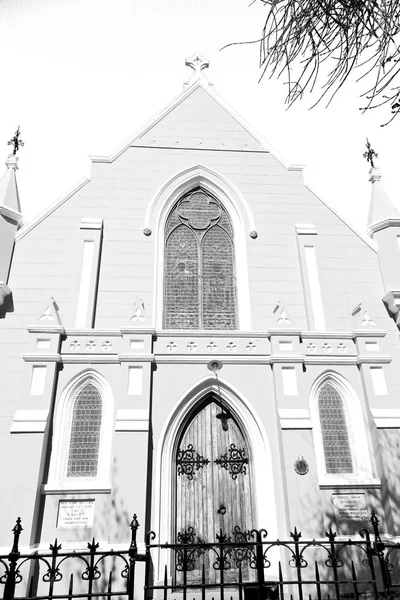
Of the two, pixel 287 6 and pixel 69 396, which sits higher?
pixel 287 6

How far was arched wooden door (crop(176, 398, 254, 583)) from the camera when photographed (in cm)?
Result: 884

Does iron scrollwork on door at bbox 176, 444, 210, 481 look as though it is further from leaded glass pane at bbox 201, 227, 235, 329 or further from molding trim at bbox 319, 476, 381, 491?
leaded glass pane at bbox 201, 227, 235, 329

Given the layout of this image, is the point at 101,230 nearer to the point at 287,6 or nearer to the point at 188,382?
the point at 188,382

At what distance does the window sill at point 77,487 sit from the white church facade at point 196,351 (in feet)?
0.10

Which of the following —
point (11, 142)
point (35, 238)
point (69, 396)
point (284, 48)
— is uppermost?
point (11, 142)

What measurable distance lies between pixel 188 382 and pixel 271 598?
161 inches

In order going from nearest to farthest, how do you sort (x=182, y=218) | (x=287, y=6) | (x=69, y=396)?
(x=287, y=6) → (x=69, y=396) → (x=182, y=218)

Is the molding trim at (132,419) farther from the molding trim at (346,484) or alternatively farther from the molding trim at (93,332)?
the molding trim at (346,484)

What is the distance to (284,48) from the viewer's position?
389 centimetres

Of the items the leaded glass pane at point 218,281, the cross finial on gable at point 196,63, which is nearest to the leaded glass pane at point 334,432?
the leaded glass pane at point 218,281

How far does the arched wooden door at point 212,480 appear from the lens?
8.84 meters

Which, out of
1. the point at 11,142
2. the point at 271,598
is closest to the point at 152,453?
the point at 271,598

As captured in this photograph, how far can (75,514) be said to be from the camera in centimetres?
859

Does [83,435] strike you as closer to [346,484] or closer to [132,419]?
[132,419]
